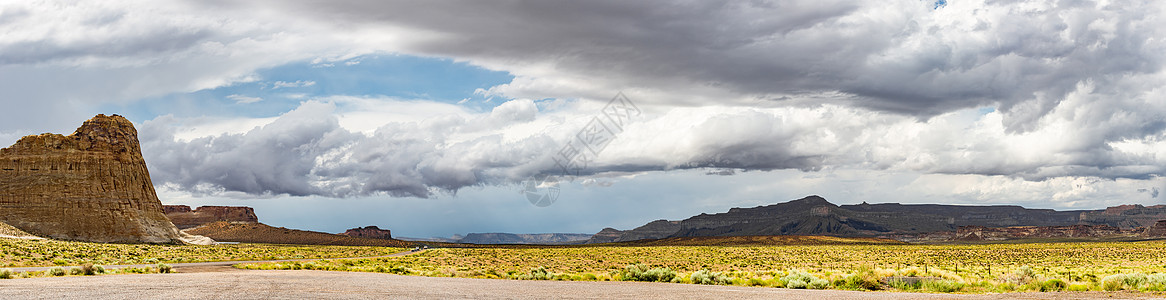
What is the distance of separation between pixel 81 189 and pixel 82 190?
8.4 inches

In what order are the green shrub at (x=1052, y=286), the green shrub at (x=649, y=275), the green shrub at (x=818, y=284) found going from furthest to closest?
1. the green shrub at (x=649, y=275)
2. the green shrub at (x=818, y=284)
3. the green shrub at (x=1052, y=286)

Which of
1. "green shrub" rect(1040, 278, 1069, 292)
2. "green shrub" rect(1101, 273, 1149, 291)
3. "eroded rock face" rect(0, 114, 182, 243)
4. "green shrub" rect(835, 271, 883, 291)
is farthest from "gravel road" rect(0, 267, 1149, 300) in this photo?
"eroded rock face" rect(0, 114, 182, 243)

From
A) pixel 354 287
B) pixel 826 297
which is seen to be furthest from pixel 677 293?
pixel 354 287

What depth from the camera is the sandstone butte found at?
4596 inches

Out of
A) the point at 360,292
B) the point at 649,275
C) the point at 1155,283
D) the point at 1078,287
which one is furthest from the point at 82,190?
the point at 1155,283

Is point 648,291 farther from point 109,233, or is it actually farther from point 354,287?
point 109,233

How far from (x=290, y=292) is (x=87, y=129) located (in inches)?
5158

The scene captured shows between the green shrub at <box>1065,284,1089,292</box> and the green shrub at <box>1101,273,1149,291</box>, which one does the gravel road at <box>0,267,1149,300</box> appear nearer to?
the green shrub at <box>1065,284,1089,292</box>

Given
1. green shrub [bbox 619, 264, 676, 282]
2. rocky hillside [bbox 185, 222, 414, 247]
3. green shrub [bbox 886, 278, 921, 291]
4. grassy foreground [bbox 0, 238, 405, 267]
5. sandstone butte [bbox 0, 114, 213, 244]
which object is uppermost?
sandstone butte [bbox 0, 114, 213, 244]

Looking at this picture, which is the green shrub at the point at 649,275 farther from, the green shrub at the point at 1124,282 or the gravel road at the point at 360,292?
the green shrub at the point at 1124,282

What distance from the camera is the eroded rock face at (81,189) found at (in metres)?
117

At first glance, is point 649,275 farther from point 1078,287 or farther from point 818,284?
point 1078,287

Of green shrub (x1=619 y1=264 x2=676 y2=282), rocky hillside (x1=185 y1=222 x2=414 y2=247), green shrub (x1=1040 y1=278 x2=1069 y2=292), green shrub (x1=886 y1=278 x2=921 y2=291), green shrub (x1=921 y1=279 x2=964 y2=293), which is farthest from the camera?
rocky hillside (x1=185 y1=222 x2=414 y2=247)

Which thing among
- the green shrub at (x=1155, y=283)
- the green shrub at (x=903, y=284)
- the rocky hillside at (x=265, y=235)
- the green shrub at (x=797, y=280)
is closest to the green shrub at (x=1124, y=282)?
the green shrub at (x=1155, y=283)
